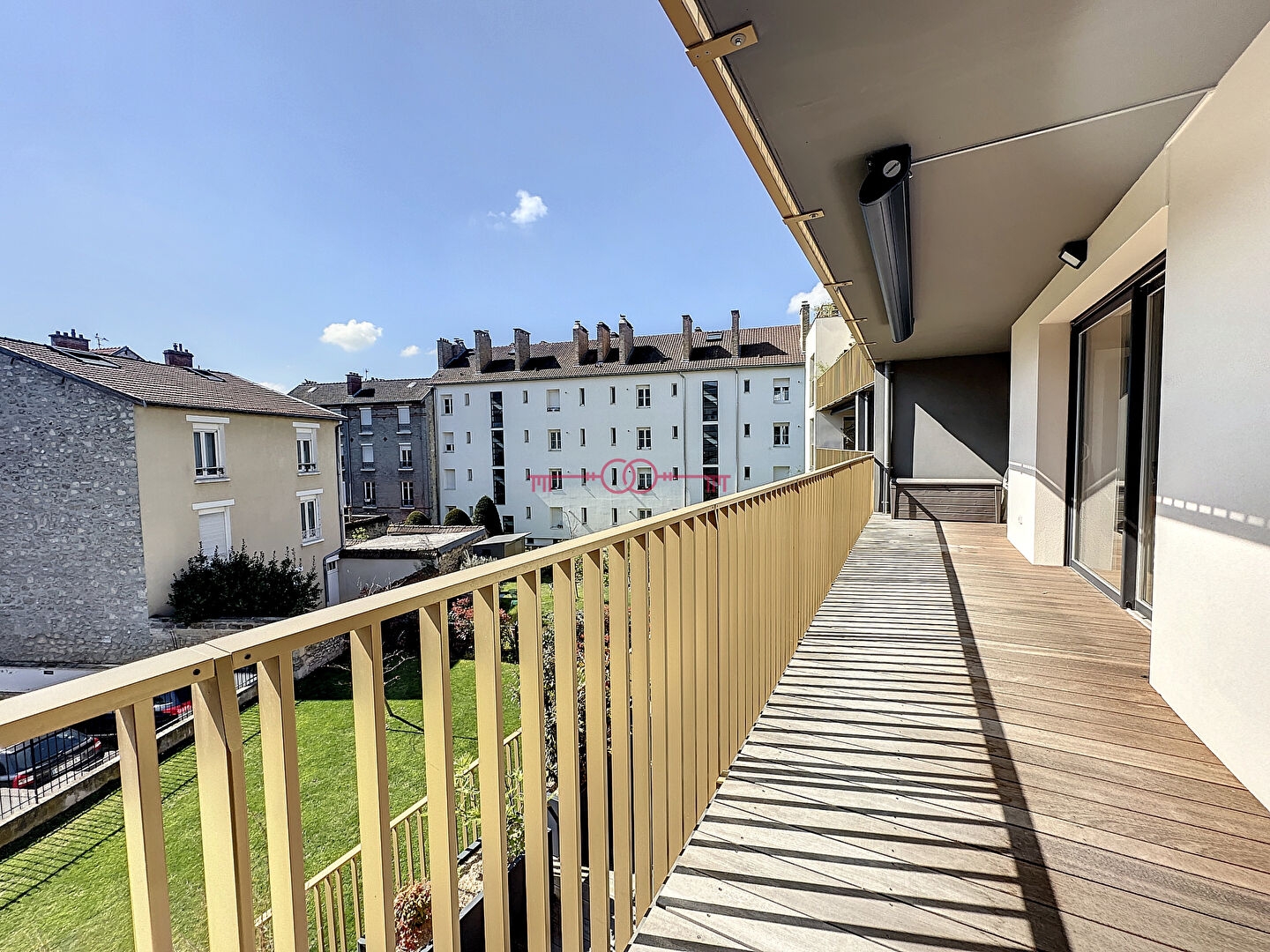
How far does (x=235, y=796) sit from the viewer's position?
616 millimetres

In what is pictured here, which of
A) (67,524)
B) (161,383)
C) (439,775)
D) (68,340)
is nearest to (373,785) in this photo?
(439,775)

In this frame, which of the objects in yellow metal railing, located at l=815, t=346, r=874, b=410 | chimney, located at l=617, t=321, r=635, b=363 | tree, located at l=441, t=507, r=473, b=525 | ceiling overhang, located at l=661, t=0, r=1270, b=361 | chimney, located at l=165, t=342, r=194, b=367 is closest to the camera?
ceiling overhang, located at l=661, t=0, r=1270, b=361

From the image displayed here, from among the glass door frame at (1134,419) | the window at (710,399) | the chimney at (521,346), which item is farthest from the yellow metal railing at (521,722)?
the chimney at (521,346)

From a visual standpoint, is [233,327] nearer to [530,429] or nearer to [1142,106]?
[530,429]

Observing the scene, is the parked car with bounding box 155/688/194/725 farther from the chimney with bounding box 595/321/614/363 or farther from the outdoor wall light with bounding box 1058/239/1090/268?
the chimney with bounding box 595/321/614/363

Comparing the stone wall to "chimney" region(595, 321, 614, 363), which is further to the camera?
"chimney" region(595, 321, 614, 363)

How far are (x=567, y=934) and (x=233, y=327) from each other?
70892mm

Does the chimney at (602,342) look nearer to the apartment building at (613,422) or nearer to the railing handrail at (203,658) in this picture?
the apartment building at (613,422)

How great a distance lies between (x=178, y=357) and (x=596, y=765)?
24057mm

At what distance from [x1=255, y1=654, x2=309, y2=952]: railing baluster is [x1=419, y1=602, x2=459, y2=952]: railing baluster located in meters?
0.19

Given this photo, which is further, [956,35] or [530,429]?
[530,429]

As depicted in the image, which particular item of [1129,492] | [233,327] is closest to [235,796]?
[1129,492]

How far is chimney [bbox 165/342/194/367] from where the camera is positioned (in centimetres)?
1909

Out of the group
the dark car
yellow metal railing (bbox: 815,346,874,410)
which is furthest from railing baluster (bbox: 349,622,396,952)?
yellow metal railing (bbox: 815,346,874,410)
